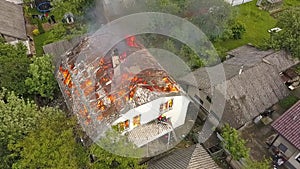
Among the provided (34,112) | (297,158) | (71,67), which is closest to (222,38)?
(297,158)

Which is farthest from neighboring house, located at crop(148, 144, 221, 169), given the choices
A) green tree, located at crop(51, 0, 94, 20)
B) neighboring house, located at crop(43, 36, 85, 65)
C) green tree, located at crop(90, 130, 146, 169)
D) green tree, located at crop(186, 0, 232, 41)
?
green tree, located at crop(51, 0, 94, 20)

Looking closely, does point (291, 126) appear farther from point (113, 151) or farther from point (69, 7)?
point (69, 7)

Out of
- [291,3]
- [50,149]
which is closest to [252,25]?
[291,3]

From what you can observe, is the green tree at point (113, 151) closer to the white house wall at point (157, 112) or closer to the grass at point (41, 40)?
the white house wall at point (157, 112)

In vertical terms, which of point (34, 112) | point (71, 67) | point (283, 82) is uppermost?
point (71, 67)

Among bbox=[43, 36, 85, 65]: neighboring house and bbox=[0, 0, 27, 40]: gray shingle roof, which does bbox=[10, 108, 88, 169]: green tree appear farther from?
bbox=[0, 0, 27, 40]: gray shingle roof

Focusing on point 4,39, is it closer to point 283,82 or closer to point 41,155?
point 41,155
